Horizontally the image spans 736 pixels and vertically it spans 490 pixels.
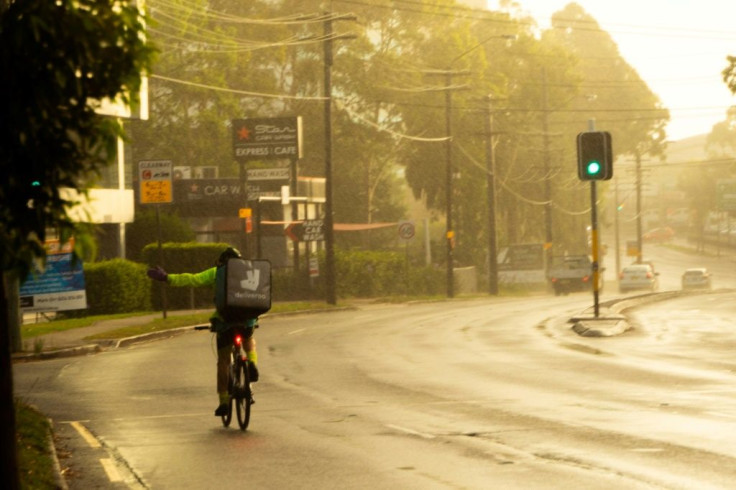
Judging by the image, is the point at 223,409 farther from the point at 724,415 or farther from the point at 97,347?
the point at 97,347

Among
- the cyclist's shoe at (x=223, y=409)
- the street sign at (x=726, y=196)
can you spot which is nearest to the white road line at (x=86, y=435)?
the cyclist's shoe at (x=223, y=409)

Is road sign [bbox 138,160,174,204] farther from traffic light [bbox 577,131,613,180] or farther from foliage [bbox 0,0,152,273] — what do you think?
foliage [bbox 0,0,152,273]

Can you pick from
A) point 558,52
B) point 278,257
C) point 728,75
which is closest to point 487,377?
point 728,75

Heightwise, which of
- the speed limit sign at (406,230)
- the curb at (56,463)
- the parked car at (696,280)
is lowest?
the parked car at (696,280)

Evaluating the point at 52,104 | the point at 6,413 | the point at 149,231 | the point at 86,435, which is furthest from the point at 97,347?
the point at 149,231

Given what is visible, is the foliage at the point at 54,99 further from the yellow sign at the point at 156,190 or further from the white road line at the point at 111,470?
the yellow sign at the point at 156,190

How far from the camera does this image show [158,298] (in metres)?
42.8

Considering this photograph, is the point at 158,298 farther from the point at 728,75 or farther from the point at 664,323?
the point at 728,75

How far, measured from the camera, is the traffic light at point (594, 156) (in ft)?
91.6

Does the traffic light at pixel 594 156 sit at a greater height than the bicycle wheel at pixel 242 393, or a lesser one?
greater

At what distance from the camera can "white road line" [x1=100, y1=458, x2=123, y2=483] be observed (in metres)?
10.8

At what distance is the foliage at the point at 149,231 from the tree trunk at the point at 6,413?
4007 cm

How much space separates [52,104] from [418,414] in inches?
331

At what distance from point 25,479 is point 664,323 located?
69.3 feet
